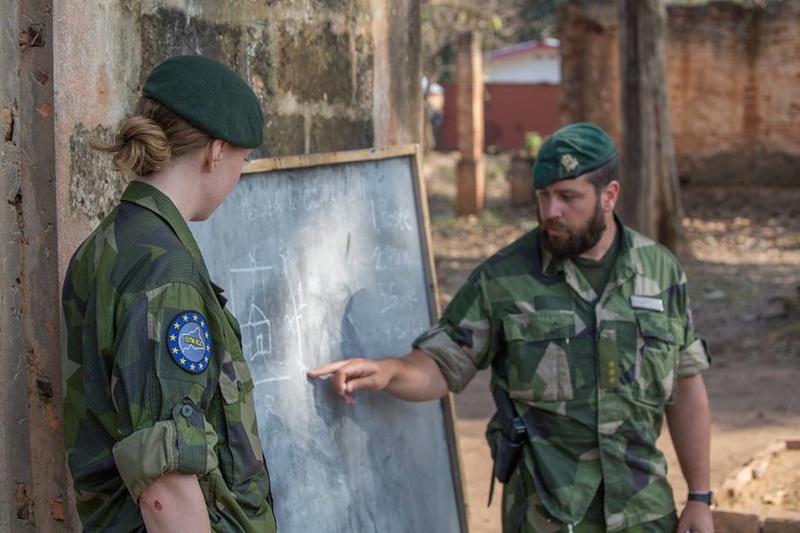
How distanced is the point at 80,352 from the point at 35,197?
26.4 inches

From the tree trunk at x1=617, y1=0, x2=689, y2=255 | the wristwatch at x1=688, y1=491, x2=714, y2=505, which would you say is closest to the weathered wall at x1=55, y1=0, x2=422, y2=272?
the wristwatch at x1=688, y1=491, x2=714, y2=505

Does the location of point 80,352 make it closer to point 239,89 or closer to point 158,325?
point 158,325

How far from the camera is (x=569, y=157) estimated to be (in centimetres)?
337

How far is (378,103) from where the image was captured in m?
4.00

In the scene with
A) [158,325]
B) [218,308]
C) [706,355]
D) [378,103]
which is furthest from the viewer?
[378,103]

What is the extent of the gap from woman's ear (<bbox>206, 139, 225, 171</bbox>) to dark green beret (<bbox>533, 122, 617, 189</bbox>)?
1.35 m

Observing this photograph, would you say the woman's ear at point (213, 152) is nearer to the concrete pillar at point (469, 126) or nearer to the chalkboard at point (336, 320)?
the chalkboard at point (336, 320)

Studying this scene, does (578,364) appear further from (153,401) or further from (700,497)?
(153,401)

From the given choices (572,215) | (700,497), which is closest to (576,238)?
(572,215)

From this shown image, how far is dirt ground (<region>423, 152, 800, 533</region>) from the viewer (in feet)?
22.8

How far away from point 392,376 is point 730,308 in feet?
28.8

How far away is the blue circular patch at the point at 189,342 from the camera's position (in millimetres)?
2059

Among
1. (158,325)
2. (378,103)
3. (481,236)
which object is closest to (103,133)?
(158,325)

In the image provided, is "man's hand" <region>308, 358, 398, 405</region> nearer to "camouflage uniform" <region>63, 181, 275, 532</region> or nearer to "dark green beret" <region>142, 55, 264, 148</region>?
"camouflage uniform" <region>63, 181, 275, 532</region>
